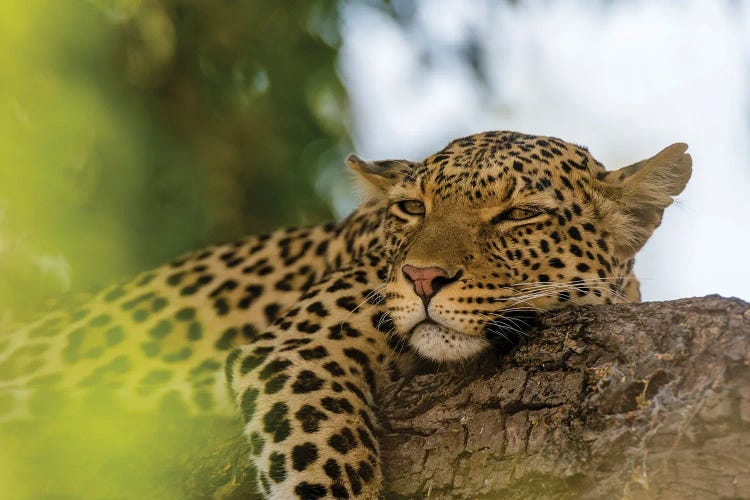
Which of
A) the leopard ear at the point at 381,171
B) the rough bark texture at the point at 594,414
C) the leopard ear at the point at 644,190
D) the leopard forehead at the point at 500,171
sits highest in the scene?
the leopard ear at the point at 381,171

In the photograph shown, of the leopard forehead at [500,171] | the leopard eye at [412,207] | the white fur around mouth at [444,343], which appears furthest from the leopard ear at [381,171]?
the white fur around mouth at [444,343]

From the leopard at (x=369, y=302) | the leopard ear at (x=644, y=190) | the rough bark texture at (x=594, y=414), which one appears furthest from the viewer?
the leopard ear at (x=644, y=190)

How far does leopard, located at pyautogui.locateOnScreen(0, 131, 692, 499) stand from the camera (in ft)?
15.7

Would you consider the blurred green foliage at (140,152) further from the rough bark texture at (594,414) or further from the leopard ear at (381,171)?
the rough bark texture at (594,414)

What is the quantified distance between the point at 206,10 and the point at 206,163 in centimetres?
107

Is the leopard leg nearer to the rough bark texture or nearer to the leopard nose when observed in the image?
the rough bark texture

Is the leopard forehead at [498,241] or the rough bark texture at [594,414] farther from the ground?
the leopard forehead at [498,241]

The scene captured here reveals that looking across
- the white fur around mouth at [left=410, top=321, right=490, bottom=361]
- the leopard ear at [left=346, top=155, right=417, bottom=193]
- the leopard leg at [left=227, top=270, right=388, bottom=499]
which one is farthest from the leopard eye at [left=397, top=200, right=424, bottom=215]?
the white fur around mouth at [left=410, top=321, right=490, bottom=361]

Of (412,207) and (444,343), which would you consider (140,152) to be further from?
(444,343)

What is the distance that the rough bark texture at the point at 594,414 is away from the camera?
3312 millimetres

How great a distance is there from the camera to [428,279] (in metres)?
4.87

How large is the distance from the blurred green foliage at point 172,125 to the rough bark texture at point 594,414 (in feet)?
5.31

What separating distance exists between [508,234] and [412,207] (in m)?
0.76

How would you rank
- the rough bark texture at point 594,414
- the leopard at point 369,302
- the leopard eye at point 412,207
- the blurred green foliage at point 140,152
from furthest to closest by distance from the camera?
the leopard eye at point 412,207, the leopard at point 369,302, the blurred green foliage at point 140,152, the rough bark texture at point 594,414
